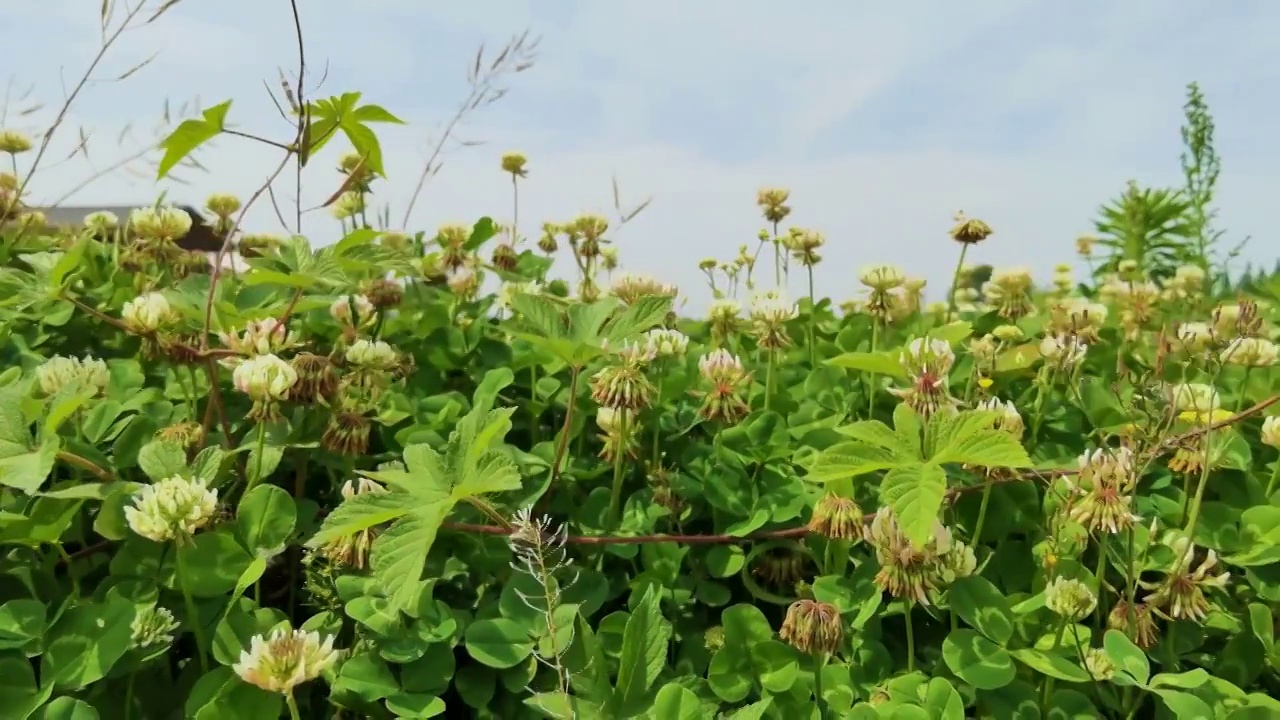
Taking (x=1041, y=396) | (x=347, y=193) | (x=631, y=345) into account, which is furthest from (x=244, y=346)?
(x=1041, y=396)

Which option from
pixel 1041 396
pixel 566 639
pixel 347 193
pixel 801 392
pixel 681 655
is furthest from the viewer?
pixel 347 193

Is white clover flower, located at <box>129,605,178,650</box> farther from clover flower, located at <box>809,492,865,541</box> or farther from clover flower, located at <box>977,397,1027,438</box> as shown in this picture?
clover flower, located at <box>977,397,1027,438</box>

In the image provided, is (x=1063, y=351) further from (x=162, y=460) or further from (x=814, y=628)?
(x=162, y=460)

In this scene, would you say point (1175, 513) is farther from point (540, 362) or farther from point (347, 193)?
point (347, 193)

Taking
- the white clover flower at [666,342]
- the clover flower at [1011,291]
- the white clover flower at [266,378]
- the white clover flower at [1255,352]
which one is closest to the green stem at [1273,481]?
the white clover flower at [1255,352]

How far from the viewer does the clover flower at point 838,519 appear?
0.85 metres

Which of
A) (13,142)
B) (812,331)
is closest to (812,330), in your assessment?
(812,331)

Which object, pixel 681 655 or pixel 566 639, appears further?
pixel 681 655

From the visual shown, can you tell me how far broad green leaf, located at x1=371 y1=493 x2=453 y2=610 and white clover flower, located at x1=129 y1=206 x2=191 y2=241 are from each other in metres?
0.73

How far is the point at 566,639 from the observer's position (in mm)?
794

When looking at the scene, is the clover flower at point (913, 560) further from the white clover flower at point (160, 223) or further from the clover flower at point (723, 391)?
the white clover flower at point (160, 223)

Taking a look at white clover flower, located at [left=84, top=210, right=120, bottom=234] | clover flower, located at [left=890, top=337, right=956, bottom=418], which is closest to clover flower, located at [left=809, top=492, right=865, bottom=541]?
clover flower, located at [left=890, top=337, right=956, bottom=418]

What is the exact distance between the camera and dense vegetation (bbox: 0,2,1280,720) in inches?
30.8

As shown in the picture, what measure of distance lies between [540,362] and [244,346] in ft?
1.20
